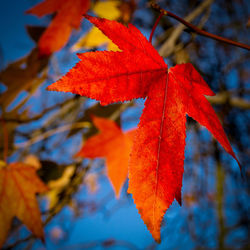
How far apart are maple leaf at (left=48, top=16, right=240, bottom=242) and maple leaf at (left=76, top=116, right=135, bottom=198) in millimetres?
345

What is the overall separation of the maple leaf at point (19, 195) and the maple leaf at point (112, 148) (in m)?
0.17

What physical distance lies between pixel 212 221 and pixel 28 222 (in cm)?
208

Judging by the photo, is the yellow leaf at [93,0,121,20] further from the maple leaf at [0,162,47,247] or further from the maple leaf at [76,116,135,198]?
the maple leaf at [0,162,47,247]

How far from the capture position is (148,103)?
376mm

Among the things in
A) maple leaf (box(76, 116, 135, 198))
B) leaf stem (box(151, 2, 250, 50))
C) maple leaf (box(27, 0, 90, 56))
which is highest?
leaf stem (box(151, 2, 250, 50))

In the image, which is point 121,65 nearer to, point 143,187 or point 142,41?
point 142,41

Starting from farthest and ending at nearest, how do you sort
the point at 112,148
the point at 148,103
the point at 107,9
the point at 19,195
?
the point at 107,9 → the point at 112,148 → the point at 19,195 → the point at 148,103

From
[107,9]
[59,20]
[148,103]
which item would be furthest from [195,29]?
[107,9]

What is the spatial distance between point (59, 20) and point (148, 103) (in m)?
0.54

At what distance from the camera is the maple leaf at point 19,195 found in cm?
58

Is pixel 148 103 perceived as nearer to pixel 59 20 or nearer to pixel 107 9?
pixel 59 20

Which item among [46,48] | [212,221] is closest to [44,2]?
[46,48]

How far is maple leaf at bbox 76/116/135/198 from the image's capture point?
703 millimetres

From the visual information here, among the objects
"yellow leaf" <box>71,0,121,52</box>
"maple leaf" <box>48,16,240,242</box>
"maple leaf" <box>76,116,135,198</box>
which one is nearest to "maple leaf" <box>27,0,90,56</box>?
"yellow leaf" <box>71,0,121,52</box>
